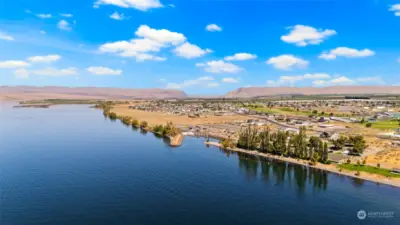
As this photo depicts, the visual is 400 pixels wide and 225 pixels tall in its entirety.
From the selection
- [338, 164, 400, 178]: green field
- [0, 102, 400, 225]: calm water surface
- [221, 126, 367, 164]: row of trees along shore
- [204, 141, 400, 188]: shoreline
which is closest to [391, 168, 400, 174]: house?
[338, 164, 400, 178]: green field

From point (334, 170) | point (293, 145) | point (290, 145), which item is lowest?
point (334, 170)

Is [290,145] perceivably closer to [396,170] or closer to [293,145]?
[293,145]

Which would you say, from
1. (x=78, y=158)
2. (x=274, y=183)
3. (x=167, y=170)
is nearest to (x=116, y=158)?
(x=78, y=158)

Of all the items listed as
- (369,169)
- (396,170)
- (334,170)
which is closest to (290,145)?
(334,170)

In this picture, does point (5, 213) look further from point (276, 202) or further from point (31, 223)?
point (276, 202)

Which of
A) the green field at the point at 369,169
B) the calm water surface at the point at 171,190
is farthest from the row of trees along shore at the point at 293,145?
the calm water surface at the point at 171,190

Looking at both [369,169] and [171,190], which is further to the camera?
[369,169]

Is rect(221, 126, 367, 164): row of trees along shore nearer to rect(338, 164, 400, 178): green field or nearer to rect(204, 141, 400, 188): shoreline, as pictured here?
rect(204, 141, 400, 188): shoreline
